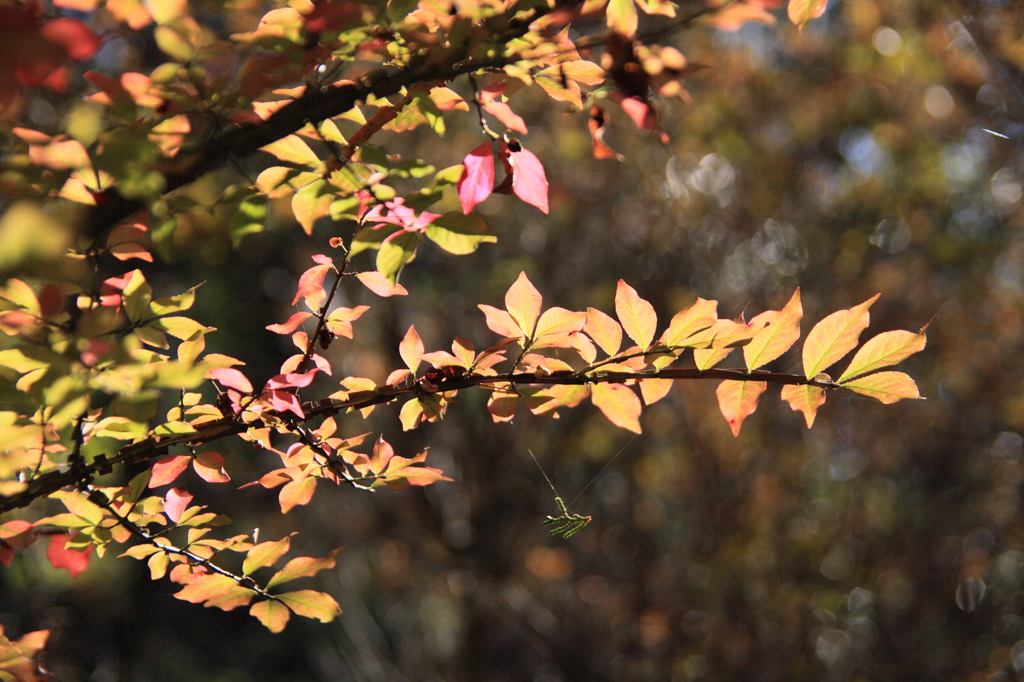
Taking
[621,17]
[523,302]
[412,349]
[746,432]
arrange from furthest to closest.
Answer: [746,432]
[412,349]
[523,302]
[621,17]

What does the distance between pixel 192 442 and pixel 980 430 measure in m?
3.93

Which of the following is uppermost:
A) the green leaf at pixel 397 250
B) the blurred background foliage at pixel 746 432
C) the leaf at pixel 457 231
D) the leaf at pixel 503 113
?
the leaf at pixel 503 113

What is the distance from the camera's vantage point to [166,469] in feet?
2.54

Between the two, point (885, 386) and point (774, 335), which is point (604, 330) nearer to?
point (774, 335)

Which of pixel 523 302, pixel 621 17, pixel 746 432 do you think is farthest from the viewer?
pixel 746 432

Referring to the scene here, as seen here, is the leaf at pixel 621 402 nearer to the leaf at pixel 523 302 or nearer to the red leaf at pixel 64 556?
the leaf at pixel 523 302

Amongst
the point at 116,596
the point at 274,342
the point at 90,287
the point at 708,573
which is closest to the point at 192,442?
the point at 90,287

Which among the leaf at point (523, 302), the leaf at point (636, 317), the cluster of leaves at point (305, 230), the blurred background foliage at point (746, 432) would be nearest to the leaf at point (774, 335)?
the cluster of leaves at point (305, 230)

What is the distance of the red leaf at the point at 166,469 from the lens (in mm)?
762

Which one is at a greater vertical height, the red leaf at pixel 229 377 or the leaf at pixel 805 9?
the leaf at pixel 805 9

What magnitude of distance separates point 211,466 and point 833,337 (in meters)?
0.73

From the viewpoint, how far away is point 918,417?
342 cm

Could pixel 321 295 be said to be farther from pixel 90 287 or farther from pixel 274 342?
pixel 274 342

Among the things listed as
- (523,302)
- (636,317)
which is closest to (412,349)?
(523,302)
